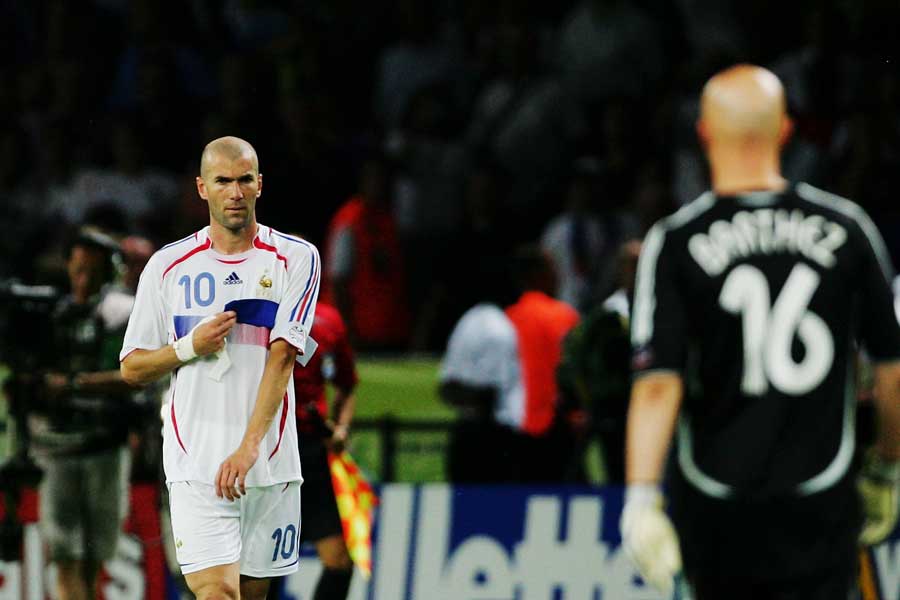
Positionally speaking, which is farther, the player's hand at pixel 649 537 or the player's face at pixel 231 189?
the player's face at pixel 231 189

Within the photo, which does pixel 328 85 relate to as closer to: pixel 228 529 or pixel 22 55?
pixel 22 55

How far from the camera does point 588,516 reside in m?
9.96

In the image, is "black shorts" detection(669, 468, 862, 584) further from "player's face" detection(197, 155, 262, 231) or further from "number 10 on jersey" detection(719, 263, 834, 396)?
"player's face" detection(197, 155, 262, 231)

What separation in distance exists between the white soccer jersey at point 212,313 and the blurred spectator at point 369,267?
515 centimetres

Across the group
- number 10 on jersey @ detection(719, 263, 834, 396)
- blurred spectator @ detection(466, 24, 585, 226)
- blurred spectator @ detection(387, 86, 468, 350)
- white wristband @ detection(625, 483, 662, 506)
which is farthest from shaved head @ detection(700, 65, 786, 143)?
blurred spectator @ detection(466, 24, 585, 226)

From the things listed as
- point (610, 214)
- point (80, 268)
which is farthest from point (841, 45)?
point (80, 268)

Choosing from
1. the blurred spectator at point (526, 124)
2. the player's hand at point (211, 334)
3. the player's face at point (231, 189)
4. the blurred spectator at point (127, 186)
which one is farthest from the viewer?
the blurred spectator at point (526, 124)

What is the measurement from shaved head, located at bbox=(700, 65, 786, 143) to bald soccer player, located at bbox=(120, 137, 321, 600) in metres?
2.41

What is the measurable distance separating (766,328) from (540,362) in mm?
6351

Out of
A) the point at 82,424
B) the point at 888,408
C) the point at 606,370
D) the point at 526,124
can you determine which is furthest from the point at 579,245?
the point at 888,408

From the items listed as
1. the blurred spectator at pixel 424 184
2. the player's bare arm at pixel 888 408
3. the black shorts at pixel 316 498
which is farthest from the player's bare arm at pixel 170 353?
the blurred spectator at pixel 424 184

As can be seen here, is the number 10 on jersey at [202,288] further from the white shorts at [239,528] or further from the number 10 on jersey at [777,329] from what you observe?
the number 10 on jersey at [777,329]

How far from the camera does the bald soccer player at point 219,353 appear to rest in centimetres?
648

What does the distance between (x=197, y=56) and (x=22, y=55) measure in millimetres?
1508
